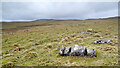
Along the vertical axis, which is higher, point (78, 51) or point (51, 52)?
point (78, 51)

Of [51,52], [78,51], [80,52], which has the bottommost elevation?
[51,52]

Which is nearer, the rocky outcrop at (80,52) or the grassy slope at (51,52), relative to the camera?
the grassy slope at (51,52)

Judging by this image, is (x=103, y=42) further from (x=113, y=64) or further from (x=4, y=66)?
(x=4, y=66)

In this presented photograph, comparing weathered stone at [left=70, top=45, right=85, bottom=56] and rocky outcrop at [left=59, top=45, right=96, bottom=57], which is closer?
rocky outcrop at [left=59, top=45, right=96, bottom=57]

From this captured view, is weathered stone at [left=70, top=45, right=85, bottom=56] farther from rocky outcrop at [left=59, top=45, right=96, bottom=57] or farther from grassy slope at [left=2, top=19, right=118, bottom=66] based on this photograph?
grassy slope at [left=2, top=19, right=118, bottom=66]

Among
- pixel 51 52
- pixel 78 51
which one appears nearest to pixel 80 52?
pixel 78 51

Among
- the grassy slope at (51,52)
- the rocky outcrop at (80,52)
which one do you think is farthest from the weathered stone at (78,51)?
the grassy slope at (51,52)

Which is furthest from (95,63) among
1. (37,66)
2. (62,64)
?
(37,66)

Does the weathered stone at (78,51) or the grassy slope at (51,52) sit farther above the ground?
the weathered stone at (78,51)

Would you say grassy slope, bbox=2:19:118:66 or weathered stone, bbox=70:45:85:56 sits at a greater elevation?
weathered stone, bbox=70:45:85:56

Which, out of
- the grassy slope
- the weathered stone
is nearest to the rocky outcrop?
the weathered stone

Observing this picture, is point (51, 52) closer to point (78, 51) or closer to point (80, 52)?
point (78, 51)

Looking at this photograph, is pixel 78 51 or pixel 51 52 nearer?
pixel 78 51

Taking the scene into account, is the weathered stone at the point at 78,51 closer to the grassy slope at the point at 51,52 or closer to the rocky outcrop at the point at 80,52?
the rocky outcrop at the point at 80,52
